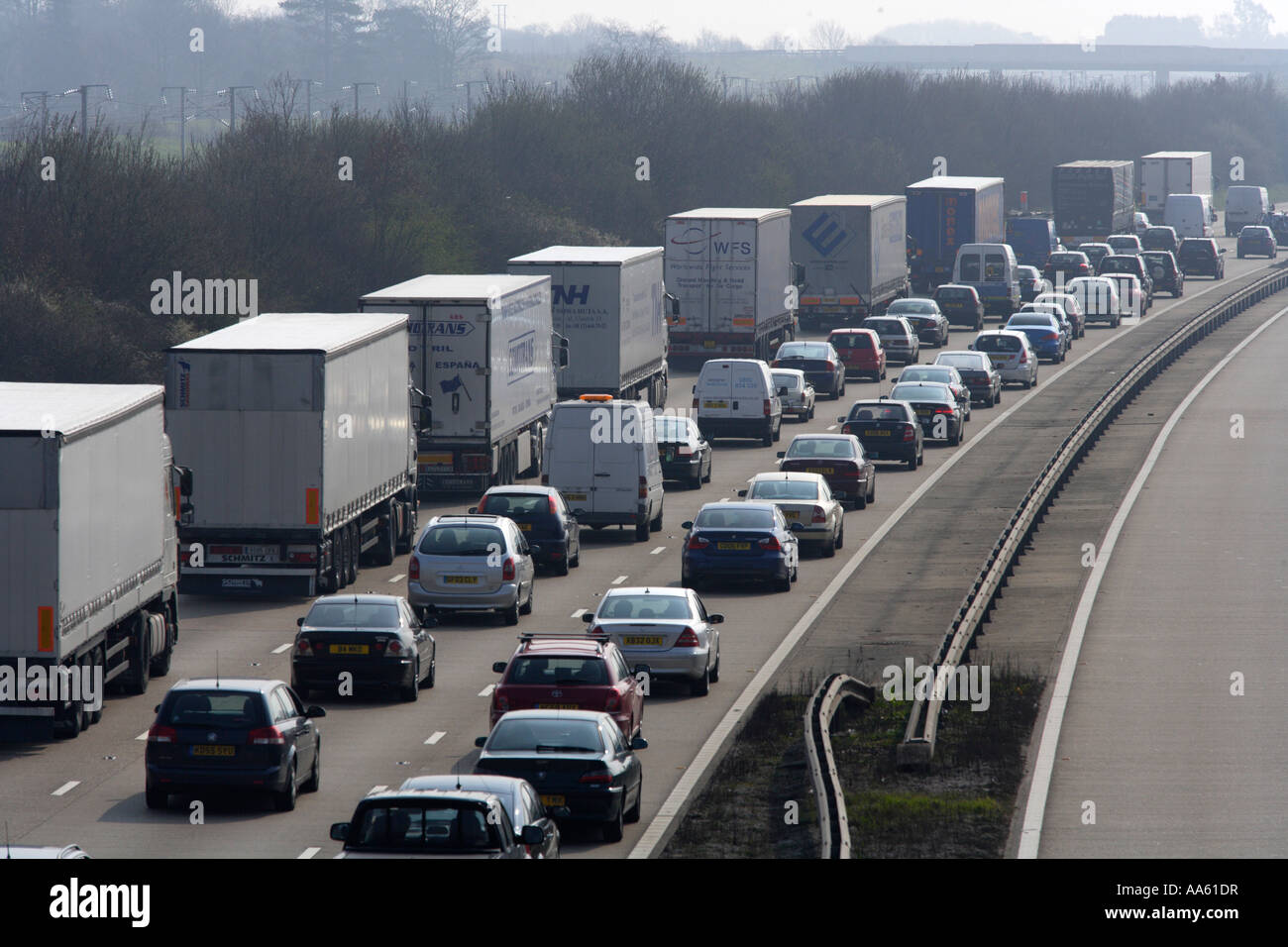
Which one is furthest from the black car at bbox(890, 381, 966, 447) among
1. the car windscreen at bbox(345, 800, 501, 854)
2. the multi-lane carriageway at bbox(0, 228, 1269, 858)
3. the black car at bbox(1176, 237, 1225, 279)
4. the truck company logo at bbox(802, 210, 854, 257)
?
the black car at bbox(1176, 237, 1225, 279)

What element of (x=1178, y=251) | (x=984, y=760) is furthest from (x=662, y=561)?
(x=1178, y=251)

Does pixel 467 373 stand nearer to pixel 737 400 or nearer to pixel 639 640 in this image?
pixel 737 400

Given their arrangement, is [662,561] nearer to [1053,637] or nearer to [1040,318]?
[1053,637]

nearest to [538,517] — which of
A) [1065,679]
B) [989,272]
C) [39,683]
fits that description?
[1065,679]

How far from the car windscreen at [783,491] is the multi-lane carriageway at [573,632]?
1.09 m

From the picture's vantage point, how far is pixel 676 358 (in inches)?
2643

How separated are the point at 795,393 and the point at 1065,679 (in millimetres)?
27651

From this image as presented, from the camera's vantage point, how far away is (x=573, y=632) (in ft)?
95.5

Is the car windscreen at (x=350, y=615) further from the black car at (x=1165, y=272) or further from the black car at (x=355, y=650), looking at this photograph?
the black car at (x=1165, y=272)

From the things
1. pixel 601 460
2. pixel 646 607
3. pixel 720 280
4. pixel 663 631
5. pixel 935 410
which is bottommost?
pixel 663 631

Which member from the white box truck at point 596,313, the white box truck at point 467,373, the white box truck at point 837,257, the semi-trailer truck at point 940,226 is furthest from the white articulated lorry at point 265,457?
the semi-trailer truck at point 940,226

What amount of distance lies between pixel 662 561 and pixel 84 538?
14.0 meters

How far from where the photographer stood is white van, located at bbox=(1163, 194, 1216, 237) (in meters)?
118

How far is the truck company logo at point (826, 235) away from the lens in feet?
241
